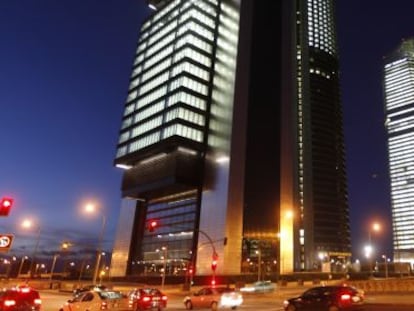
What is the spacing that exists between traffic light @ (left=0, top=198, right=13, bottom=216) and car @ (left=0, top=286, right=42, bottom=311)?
202 inches

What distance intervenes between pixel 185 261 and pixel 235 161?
2754 centimetres

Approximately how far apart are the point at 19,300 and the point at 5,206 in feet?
18.2

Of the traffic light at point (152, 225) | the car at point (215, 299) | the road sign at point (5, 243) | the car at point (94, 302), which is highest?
the traffic light at point (152, 225)

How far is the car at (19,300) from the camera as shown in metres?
22.8

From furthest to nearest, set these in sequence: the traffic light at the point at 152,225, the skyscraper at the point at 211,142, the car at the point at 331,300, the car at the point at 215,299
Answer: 1. the skyscraper at the point at 211,142
2. the traffic light at the point at 152,225
3. the car at the point at 215,299
4. the car at the point at 331,300

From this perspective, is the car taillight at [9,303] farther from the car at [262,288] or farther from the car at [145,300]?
the car at [262,288]

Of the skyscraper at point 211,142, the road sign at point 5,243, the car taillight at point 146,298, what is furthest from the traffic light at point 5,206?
the skyscraper at point 211,142

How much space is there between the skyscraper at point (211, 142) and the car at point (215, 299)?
6208 centimetres

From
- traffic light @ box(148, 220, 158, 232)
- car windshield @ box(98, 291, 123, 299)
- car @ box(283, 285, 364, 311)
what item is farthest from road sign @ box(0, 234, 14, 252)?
car @ box(283, 285, 364, 311)

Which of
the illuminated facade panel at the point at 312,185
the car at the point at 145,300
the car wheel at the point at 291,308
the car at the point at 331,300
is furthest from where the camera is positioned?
the illuminated facade panel at the point at 312,185

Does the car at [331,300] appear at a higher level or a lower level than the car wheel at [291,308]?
higher

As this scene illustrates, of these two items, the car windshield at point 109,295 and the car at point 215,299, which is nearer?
the car windshield at point 109,295

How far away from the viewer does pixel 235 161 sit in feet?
349

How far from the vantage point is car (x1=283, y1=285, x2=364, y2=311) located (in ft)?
83.9
